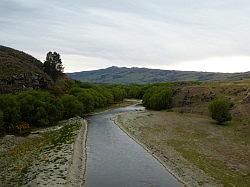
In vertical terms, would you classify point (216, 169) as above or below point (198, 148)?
below

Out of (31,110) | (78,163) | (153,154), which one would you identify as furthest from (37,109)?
(78,163)

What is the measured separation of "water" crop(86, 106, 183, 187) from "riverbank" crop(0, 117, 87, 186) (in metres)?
1.76

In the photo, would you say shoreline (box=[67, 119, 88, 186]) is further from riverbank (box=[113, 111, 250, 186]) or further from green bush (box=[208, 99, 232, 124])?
green bush (box=[208, 99, 232, 124])

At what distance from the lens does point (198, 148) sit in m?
63.5

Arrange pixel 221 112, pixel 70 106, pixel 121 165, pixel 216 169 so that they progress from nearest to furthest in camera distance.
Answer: pixel 216 169, pixel 121 165, pixel 221 112, pixel 70 106

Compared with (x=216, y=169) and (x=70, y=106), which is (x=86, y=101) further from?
(x=216, y=169)

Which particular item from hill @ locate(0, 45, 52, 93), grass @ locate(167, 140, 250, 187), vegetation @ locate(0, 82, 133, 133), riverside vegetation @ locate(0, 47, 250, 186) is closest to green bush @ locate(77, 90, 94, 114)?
riverside vegetation @ locate(0, 47, 250, 186)

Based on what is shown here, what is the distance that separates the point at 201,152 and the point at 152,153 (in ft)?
26.2

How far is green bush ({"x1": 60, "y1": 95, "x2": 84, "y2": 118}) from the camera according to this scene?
113000 mm

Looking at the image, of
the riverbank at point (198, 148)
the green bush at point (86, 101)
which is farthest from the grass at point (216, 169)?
the green bush at point (86, 101)

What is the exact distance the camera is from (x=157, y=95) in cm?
15475

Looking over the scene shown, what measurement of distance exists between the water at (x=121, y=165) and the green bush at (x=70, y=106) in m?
35.3

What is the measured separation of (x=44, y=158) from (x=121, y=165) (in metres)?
11.8

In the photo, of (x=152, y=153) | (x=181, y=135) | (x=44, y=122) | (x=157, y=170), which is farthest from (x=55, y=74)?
(x=157, y=170)
